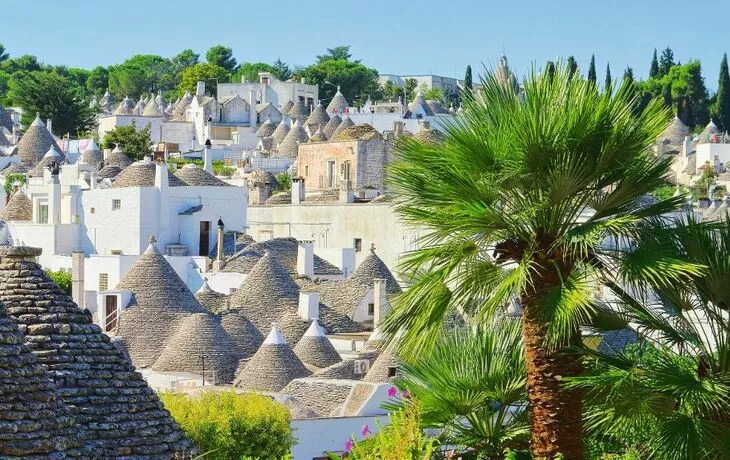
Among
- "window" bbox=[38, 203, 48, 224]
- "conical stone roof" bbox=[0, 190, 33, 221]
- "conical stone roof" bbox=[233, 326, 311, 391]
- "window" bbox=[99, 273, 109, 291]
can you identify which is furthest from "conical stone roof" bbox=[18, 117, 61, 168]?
"conical stone roof" bbox=[233, 326, 311, 391]

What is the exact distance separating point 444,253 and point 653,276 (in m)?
1.49

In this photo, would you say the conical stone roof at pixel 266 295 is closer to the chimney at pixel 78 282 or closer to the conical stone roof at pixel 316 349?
the conical stone roof at pixel 316 349

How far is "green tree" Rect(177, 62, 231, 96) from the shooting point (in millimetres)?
135875

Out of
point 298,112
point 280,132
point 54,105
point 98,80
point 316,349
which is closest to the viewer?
point 316,349

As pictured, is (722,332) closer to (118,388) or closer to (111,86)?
(118,388)

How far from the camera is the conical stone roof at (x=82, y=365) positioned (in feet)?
42.9

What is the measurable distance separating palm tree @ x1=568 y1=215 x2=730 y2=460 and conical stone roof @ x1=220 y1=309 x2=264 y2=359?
2820 centimetres

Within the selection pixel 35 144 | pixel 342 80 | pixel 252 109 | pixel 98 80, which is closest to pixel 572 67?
pixel 35 144

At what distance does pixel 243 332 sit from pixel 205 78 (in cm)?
9564

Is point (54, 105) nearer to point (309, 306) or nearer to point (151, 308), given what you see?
point (309, 306)

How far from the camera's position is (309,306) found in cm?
4612

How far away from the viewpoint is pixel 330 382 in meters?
37.0

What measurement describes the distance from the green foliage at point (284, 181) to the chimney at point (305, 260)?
27.9 m

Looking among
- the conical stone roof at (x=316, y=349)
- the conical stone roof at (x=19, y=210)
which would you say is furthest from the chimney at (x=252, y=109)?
the conical stone roof at (x=316, y=349)
